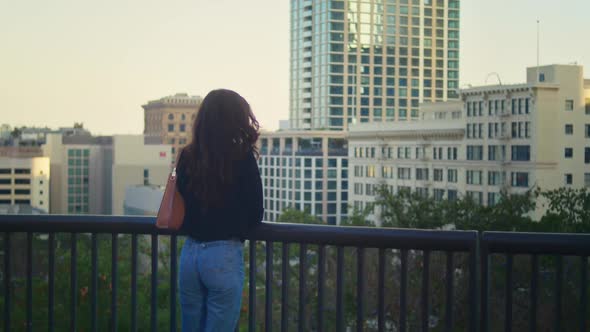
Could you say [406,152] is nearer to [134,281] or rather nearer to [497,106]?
[497,106]

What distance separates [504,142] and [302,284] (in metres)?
88.0

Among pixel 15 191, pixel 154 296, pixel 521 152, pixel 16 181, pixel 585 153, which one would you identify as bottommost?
pixel 15 191

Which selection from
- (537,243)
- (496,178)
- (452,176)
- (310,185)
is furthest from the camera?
(310,185)

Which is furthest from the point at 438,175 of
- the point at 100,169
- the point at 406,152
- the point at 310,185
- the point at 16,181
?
the point at 100,169

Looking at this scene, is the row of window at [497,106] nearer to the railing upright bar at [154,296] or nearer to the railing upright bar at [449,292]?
the railing upright bar at [154,296]

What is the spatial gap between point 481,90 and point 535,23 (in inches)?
1875

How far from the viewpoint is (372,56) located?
17000 cm

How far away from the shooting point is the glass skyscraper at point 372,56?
167875 millimetres

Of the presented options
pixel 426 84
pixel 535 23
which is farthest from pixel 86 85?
pixel 535 23

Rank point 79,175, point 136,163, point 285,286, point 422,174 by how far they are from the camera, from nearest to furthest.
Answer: point 285,286
point 422,174
point 136,163
point 79,175

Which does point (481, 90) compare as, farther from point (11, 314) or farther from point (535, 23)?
point (11, 314)

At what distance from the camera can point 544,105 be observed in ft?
279

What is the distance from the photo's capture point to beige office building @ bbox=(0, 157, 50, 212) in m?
128

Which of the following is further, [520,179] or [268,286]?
[520,179]
